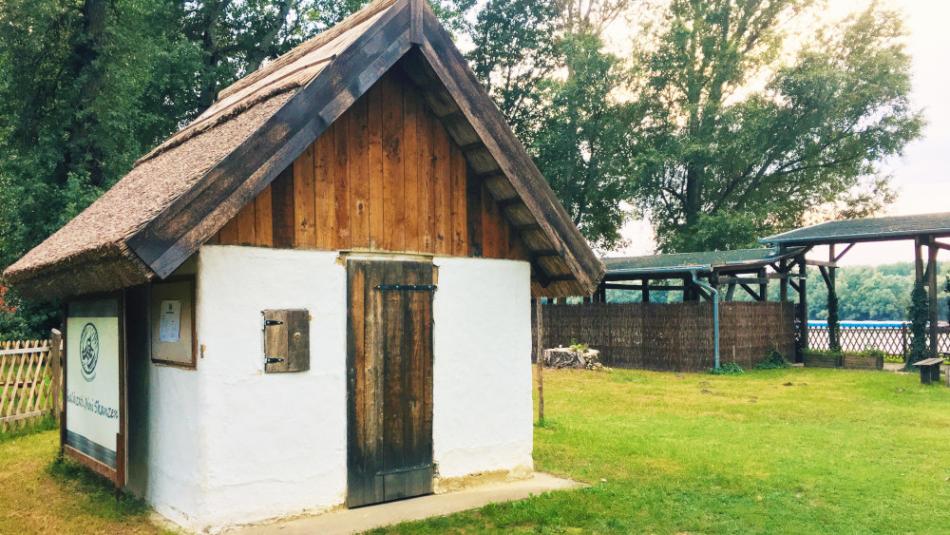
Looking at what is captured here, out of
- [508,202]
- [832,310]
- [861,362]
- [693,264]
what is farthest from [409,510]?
[832,310]

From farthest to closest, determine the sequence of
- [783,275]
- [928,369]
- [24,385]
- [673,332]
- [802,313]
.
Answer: [802,313] < [783,275] < [673,332] < [928,369] < [24,385]

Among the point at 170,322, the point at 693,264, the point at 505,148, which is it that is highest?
the point at 505,148

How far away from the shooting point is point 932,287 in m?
19.4

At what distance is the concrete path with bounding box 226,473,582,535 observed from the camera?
20.2 feet

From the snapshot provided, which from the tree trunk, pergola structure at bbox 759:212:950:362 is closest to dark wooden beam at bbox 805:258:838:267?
pergola structure at bbox 759:212:950:362

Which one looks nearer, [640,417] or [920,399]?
[640,417]

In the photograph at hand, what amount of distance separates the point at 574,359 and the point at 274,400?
602 inches

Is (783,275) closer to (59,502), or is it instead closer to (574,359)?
(574,359)

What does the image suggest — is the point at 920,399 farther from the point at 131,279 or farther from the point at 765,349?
the point at 131,279

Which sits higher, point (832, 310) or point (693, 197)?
point (693, 197)

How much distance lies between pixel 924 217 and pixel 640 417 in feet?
44.8

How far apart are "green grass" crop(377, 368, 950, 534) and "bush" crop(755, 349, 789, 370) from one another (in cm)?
521

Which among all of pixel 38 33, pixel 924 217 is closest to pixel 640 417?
pixel 924 217

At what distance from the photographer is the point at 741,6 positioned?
34375 mm
